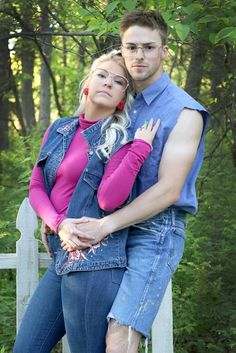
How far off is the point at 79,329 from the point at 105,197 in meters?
0.59

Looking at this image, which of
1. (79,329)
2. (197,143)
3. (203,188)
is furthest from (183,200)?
(203,188)

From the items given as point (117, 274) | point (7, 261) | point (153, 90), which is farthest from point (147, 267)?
point (7, 261)

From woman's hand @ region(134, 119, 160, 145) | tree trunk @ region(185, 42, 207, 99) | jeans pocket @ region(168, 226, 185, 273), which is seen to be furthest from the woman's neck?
tree trunk @ region(185, 42, 207, 99)

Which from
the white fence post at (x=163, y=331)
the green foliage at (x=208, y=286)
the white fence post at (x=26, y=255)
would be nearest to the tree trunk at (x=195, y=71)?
the green foliage at (x=208, y=286)

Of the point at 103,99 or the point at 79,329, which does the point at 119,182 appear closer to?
the point at 103,99

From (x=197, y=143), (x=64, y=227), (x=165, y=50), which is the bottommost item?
(x=64, y=227)

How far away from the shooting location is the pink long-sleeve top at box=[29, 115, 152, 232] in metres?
2.73

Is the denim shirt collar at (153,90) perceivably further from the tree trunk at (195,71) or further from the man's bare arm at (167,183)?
the tree trunk at (195,71)

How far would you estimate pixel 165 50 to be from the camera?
3029 millimetres

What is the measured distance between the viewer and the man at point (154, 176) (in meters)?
2.77

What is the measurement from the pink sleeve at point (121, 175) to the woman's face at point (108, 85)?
0.29 meters

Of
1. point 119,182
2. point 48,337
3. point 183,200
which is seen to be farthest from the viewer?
point 48,337

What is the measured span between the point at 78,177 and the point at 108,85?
0.44 m

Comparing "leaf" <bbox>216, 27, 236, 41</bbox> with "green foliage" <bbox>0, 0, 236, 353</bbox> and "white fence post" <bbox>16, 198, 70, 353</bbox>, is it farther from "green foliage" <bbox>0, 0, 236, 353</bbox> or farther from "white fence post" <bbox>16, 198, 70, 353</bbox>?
"white fence post" <bbox>16, 198, 70, 353</bbox>
